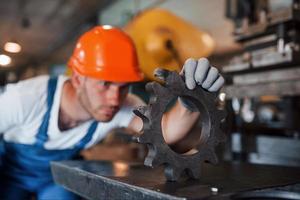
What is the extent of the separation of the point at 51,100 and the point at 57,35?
469 cm

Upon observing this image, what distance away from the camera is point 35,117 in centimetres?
137

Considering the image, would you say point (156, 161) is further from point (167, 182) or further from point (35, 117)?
point (35, 117)

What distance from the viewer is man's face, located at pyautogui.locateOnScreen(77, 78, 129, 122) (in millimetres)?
1283

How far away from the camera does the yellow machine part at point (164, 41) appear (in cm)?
263

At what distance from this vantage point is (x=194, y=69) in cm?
83

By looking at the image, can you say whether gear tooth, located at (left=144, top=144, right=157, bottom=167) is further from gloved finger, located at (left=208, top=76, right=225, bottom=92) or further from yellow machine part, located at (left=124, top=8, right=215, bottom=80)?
yellow machine part, located at (left=124, top=8, right=215, bottom=80)

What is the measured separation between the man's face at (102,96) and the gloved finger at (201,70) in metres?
0.50

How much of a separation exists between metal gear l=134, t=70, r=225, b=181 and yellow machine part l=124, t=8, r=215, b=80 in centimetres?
173

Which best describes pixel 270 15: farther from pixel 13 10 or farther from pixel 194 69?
pixel 13 10

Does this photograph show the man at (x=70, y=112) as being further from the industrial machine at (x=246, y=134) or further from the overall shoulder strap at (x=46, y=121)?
the industrial machine at (x=246, y=134)

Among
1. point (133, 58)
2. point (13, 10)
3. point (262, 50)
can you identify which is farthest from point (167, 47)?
point (13, 10)

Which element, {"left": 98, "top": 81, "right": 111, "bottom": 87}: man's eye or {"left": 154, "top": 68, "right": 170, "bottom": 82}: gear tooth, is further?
{"left": 98, "top": 81, "right": 111, "bottom": 87}: man's eye

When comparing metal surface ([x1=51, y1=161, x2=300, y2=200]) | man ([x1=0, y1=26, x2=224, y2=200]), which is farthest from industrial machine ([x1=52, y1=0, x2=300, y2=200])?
man ([x1=0, y1=26, x2=224, y2=200])

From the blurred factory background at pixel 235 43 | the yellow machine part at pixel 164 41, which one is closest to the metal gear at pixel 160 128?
the blurred factory background at pixel 235 43
